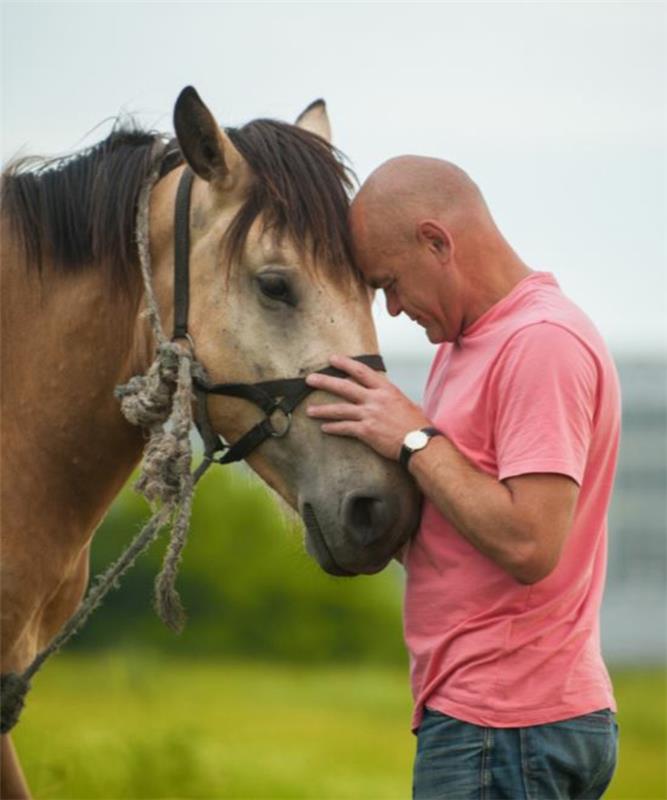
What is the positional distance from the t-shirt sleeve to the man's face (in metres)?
0.32

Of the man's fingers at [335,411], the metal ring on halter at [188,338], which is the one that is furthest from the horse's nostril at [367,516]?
the metal ring on halter at [188,338]

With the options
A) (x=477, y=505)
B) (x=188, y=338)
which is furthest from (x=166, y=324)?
(x=477, y=505)

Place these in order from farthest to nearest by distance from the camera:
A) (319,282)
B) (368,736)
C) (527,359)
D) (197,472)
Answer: (368,736), (197,472), (319,282), (527,359)

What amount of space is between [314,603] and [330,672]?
2471 mm

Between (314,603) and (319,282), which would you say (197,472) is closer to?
(319,282)

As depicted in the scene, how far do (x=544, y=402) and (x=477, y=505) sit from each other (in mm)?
319

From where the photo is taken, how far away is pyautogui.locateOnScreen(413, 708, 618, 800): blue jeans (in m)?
3.84

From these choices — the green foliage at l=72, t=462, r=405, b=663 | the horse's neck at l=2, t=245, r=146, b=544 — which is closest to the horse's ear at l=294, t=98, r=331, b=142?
the horse's neck at l=2, t=245, r=146, b=544

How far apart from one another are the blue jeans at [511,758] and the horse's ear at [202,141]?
1755 millimetres

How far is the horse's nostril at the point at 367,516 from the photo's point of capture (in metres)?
4.04

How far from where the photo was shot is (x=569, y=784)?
396 centimetres

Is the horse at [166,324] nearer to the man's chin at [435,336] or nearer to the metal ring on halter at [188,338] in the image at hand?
the metal ring on halter at [188,338]

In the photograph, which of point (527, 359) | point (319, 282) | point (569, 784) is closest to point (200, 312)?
point (319, 282)

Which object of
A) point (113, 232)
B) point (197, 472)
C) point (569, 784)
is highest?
point (113, 232)
